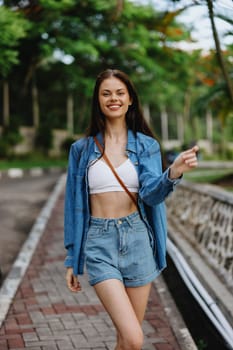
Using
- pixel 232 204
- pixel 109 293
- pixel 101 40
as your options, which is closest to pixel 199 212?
pixel 232 204

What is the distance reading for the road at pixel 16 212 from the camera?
7.69m

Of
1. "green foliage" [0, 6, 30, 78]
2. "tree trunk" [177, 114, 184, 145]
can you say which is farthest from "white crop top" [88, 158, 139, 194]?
"tree trunk" [177, 114, 184, 145]

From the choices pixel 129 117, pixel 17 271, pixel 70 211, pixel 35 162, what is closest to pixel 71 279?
pixel 70 211

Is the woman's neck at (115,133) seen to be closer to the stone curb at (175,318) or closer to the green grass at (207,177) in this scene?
the stone curb at (175,318)

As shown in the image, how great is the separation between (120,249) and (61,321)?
2.04 m

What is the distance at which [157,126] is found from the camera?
5994 centimetres

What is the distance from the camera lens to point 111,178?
110 inches

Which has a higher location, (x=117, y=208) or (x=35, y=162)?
(x=117, y=208)

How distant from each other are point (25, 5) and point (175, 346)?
20.0m

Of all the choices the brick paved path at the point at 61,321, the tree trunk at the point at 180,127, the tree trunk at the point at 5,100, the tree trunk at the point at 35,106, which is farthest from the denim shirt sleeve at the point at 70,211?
the tree trunk at the point at 180,127

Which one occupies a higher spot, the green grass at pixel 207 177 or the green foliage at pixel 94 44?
the green foliage at pixel 94 44

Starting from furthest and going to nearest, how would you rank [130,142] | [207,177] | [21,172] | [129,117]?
[21,172], [207,177], [129,117], [130,142]

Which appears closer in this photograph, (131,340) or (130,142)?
(131,340)

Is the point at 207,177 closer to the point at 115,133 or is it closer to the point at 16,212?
the point at 16,212
